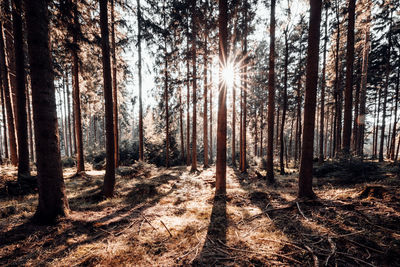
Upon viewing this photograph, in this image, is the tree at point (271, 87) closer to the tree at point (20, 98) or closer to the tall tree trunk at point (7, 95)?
the tree at point (20, 98)

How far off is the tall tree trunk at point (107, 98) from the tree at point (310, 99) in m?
7.17

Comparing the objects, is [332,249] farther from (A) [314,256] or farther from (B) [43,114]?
(B) [43,114]

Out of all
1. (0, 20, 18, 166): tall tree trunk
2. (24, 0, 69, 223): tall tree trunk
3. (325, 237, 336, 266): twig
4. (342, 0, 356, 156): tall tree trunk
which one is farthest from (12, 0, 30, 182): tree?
(342, 0, 356, 156): tall tree trunk

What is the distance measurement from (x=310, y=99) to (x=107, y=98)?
7445mm

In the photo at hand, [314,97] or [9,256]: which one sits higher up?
[314,97]

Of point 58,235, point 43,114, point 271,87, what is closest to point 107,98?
point 43,114

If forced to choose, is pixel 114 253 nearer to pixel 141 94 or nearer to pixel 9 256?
pixel 9 256

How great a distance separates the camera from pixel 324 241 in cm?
293

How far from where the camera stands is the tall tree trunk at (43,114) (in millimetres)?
3775

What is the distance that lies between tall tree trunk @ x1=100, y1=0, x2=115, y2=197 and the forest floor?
3.80ft

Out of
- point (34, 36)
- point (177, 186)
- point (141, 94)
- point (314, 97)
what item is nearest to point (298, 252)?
point (314, 97)

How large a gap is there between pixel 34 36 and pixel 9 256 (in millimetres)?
4677

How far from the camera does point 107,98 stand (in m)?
6.12

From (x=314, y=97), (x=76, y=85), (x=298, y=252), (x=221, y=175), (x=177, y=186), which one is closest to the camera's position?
(x=298, y=252)
